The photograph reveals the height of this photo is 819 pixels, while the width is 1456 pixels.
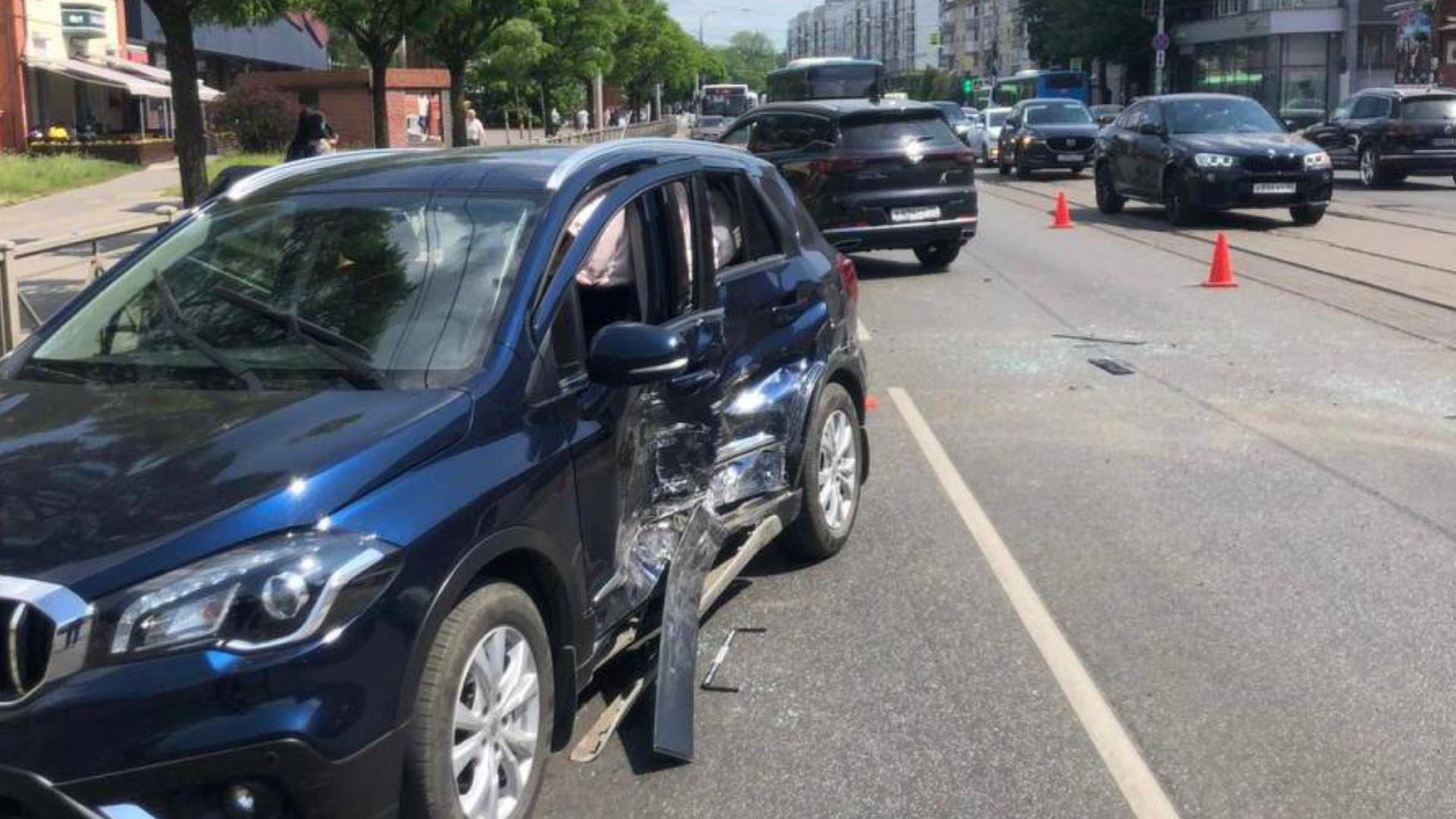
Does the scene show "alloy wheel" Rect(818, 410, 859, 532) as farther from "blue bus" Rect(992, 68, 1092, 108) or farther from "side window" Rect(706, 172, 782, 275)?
"blue bus" Rect(992, 68, 1092, 108)

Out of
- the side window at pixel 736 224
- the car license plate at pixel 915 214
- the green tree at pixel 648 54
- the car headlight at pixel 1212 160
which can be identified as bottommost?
the car license plate at pixel 915 214

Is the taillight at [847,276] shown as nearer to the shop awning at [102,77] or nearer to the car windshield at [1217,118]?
the car windshield at [1217,118]

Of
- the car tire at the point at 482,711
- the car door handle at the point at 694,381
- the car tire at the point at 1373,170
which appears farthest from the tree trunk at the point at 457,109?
the car tire at the point at 482,711

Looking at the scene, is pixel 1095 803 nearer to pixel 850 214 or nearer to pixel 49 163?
pixel 850 214

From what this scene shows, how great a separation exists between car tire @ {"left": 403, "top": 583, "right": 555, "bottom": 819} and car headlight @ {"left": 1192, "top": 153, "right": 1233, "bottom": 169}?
17.5 metres

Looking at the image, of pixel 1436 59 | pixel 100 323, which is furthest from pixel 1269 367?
pixel 1436 59

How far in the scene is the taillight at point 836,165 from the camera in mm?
15023

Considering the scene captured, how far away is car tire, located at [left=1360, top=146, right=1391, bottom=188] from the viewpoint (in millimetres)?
28000

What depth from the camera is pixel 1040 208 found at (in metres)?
25.0

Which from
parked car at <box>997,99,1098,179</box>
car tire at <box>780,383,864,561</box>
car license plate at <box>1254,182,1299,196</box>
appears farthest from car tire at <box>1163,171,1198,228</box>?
car tire at <box>780,383,864,561</box>

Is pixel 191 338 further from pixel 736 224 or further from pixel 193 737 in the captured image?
pixel 736 224

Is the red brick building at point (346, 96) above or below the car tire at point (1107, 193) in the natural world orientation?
above

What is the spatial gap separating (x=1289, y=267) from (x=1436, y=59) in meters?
40.2

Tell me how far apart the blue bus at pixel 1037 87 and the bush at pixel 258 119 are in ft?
93.1
